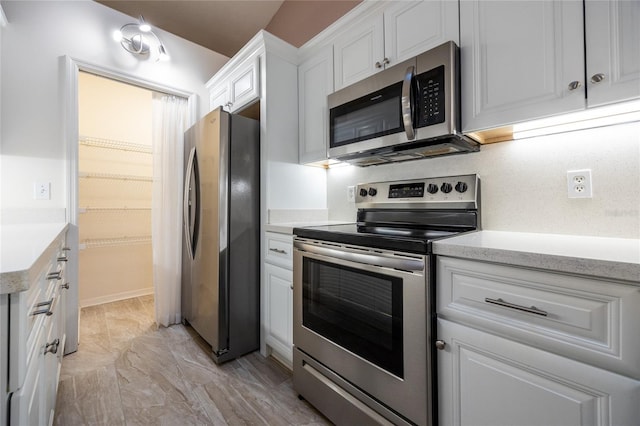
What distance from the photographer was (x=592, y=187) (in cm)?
117

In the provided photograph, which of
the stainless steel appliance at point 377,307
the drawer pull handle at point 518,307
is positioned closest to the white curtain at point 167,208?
the stainless steel appliance at point 377,307

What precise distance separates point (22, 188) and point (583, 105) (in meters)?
3.13

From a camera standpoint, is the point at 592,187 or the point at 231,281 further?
the point at 231,281

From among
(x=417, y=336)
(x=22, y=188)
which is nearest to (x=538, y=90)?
(x=417, y=336)

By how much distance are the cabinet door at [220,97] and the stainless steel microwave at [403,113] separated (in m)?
1.15

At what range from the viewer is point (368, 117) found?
1603mm

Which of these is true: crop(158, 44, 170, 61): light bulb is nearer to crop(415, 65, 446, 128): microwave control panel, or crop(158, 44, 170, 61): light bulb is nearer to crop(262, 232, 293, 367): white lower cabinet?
crop(262, 232, 293, 367): white lower cabinet

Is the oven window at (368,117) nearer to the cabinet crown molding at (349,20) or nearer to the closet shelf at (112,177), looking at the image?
the cabinet crown molding at (349,20)

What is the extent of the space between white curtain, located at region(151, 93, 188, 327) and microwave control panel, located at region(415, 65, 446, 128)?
219 cm

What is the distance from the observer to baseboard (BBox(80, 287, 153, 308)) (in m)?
3.06

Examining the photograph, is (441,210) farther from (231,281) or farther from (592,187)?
(231,281)

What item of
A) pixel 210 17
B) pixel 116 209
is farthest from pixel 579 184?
pixel 116 209

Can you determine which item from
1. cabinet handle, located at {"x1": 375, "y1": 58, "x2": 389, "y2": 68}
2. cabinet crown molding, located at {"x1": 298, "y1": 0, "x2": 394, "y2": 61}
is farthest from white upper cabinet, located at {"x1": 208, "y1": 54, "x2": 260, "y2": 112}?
cabinet handle, located at {"x1": 375, "y1": 58, "x2": 389, "y2": 68}

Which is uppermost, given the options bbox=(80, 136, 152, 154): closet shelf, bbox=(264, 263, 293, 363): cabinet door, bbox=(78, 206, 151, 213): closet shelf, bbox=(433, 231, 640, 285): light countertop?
bbox=(80, 136, 152, 154): closet shelf
